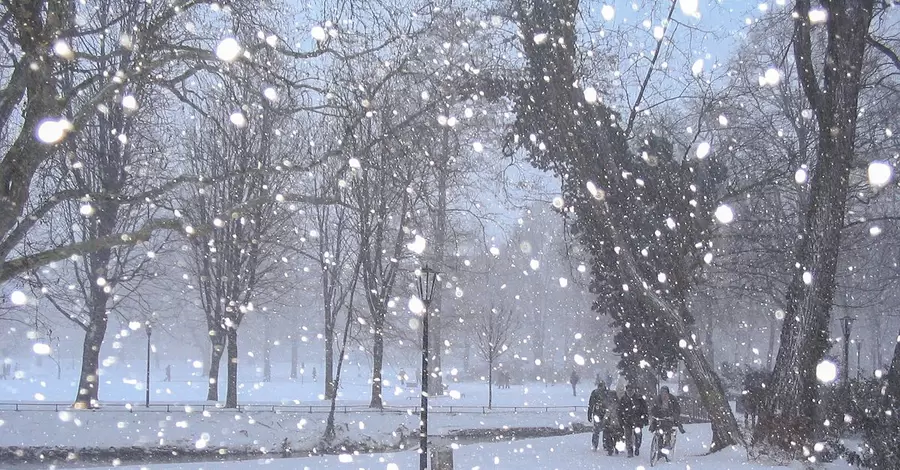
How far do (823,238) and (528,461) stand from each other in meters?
6.73

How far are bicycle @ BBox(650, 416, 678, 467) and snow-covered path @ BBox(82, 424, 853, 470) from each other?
0.82 ft

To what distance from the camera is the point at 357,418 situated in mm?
23219

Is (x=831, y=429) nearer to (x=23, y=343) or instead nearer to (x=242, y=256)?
(x=242, y=256)

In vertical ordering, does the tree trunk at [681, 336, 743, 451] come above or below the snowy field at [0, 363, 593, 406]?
above

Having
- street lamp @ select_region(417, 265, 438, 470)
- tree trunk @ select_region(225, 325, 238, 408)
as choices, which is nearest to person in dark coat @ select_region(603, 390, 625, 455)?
street lamp @ select_region(417, 265, 438, 470)

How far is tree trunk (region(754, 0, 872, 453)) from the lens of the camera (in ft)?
42.3

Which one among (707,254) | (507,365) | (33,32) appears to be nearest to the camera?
(33,32)

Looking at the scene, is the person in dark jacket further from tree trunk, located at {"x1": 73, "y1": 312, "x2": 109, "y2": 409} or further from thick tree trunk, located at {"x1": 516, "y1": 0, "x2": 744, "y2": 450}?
tree trunk, located at {"x1": 73, "y1": 312, "x2": 109, "y2": 409}

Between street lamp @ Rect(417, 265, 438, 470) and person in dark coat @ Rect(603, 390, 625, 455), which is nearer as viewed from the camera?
street lamp @ Rect(417, 265, 438, 470)

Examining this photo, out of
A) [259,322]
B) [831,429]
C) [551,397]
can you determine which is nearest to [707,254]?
[831,429]

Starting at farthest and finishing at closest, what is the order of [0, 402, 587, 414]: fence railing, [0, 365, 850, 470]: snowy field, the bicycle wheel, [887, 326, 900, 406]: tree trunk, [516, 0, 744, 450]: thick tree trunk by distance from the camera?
[0, 402, 587, 414]: fence railing < [516, 0, 744, 450]: thick tree trunk < [0, 365, 850, 470]: snowy field < the bicycle wheel < [887, 326, 900, 406]: tree trunk

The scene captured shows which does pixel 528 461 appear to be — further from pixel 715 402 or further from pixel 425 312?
pixel 715 402

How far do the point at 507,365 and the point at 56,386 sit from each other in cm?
3027

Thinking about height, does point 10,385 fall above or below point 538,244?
below
